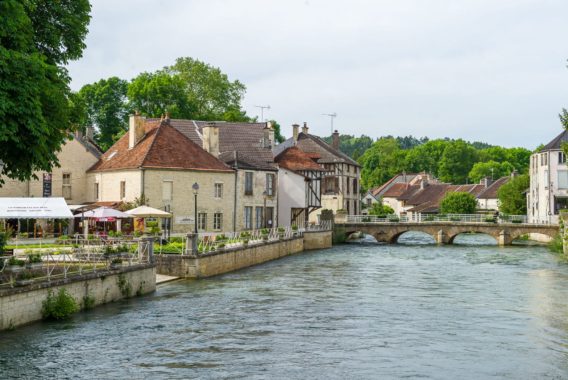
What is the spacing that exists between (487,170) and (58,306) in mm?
139201

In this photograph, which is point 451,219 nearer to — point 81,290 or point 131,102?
point 131,102

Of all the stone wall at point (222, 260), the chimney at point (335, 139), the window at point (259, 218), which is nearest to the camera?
the stone wall at point (222, 260)

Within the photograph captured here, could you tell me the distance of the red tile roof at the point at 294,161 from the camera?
66.8 meters

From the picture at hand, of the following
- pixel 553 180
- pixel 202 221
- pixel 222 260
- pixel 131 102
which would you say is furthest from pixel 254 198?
pixel 553 180

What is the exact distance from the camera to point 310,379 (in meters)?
17.0

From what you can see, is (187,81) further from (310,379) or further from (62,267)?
(310,379)

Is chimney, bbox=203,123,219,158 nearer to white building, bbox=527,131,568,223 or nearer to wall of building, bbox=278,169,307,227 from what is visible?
wall of building, bbox=278,169,307,227

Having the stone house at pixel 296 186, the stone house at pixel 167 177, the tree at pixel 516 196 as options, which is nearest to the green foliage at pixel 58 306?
the stone house at pixel 167 177

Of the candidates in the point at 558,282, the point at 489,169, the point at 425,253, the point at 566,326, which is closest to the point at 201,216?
the point at 425,253

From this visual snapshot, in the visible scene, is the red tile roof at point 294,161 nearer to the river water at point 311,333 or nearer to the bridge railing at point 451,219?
the bridge railing at point 451,219

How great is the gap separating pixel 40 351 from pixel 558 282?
27.9m

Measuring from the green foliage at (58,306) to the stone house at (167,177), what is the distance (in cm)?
2553

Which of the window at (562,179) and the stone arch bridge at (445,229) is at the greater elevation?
the window at (562,179)

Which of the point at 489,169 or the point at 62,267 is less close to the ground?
the point at 489,169
